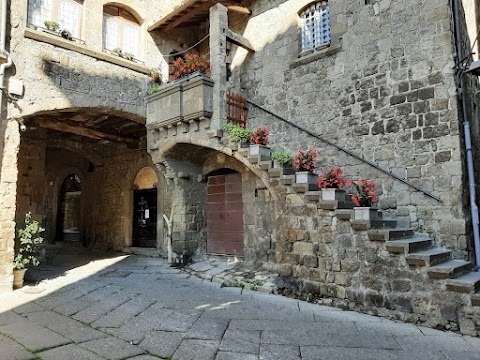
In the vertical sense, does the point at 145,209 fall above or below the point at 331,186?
below

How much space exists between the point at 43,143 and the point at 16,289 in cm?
464

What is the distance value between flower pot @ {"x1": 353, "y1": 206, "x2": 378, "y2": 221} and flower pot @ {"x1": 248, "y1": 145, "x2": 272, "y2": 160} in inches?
77.4

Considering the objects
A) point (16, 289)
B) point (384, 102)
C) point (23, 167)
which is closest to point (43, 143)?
point (23, 167)

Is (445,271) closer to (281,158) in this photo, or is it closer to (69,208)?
(281,158)

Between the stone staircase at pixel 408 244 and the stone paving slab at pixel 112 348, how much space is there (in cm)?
318

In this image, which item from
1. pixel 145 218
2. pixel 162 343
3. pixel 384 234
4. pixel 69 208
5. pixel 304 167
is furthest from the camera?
pixel 69 208

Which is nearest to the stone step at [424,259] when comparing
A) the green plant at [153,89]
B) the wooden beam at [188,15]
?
the green plant at [153,89]

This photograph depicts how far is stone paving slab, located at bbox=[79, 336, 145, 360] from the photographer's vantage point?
331 cm

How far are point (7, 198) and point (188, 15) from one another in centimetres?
559

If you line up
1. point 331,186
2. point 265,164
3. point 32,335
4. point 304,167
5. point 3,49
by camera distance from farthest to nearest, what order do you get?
point 265,164
point 3,49
point 304,167
point 331,186
point 32,335

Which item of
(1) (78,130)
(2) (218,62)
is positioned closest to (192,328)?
(2) (218,62)

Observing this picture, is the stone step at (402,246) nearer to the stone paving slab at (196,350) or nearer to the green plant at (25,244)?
the stone paving slab at (196,350)

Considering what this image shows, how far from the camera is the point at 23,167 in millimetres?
8656

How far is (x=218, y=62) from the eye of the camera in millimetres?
7027
